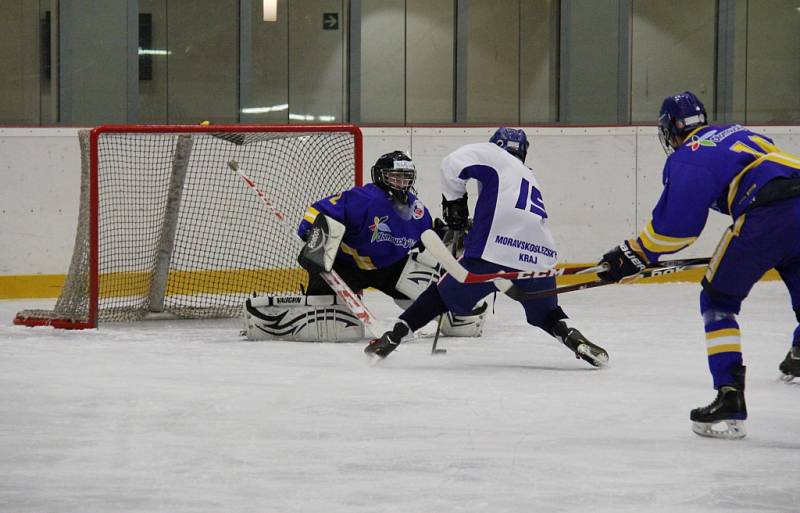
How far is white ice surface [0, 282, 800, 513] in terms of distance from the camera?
8.39 ft

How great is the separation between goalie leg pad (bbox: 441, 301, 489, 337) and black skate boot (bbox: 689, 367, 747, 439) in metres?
2.09

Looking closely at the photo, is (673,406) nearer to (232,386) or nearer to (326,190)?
(232,386)

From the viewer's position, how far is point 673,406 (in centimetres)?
358

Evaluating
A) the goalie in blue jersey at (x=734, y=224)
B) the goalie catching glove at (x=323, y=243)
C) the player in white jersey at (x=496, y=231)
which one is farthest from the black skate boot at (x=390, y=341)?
the goalie in blue jersey at (x=734, y=224)

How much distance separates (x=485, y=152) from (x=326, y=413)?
1226 millimetres

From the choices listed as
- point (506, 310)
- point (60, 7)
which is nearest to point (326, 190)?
point (506, 310)

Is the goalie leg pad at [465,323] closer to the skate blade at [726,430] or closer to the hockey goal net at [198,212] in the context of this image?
the hockey goal net at [198,212]

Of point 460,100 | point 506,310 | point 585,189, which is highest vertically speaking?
point 460,100

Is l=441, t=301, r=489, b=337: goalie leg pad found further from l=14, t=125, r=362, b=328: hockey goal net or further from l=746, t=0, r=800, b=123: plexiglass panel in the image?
l=746, t=0, r=800, b=123: plexiglass panel

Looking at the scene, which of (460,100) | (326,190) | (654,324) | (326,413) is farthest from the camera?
(460,100)

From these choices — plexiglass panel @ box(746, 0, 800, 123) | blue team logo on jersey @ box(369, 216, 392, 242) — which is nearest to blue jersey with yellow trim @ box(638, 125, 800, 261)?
blue team logo on jersey @ box(369, 216, 392, 242)

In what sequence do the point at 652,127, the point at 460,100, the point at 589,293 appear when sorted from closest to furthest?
the point at 589,293 → the point at 652,127 → the point at 460,100

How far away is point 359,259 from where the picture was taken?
16.9 feet

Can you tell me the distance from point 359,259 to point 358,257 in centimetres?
1
